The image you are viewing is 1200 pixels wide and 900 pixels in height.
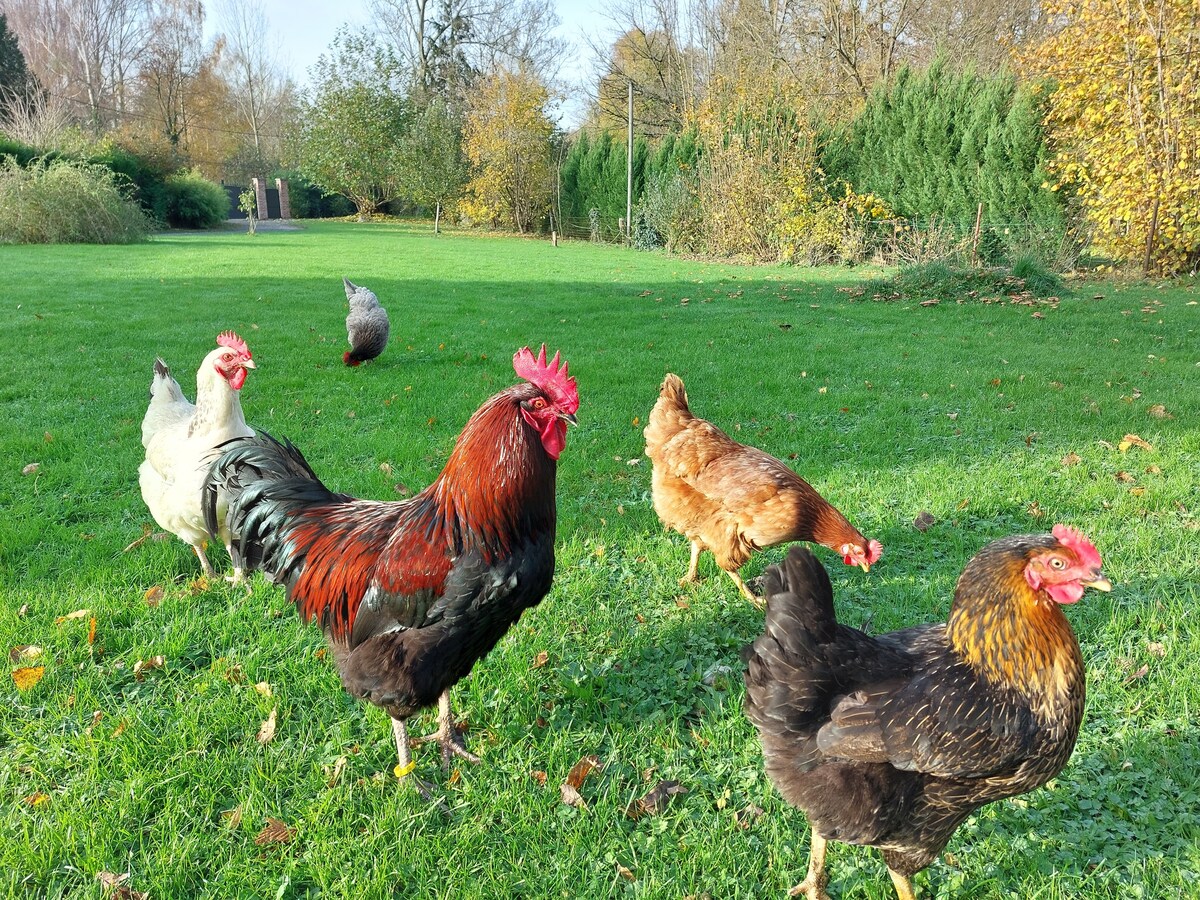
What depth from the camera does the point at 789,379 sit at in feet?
25.6

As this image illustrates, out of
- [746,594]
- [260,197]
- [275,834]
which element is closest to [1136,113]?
[746,594]

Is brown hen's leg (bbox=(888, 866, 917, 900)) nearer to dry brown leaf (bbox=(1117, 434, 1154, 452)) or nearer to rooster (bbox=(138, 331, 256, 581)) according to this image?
rooster (bbox=(138, 331, 256, 581))

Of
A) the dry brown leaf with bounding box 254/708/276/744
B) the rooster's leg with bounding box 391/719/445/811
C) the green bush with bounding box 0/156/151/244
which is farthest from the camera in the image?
the green bush with bounding box 0/156/151/244

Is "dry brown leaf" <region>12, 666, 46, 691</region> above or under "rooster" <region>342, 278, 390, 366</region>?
under

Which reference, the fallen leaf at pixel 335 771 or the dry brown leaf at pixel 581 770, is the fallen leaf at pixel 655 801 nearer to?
the dry brown leaf at pixel 581 770

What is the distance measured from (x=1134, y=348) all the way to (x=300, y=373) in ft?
35.5

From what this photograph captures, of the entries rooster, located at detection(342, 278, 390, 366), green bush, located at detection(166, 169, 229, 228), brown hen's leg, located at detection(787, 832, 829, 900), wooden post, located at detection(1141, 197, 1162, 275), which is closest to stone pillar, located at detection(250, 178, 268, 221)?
green bush, located at detection(166, 169, 229, 228)

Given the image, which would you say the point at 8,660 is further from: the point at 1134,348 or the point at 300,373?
the point at 1134,348

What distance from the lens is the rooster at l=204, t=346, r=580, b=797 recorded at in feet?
8.40

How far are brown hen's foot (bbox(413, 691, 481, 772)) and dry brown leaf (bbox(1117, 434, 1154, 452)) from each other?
18.9 ft

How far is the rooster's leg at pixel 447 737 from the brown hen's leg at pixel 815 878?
1383 mm

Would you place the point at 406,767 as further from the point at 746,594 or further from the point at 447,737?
the point at 746,594

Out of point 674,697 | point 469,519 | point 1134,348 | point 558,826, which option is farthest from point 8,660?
point 1134,348

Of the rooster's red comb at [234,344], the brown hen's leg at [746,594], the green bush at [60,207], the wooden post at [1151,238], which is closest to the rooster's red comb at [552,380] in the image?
the brown hen's leg at [746,594]
